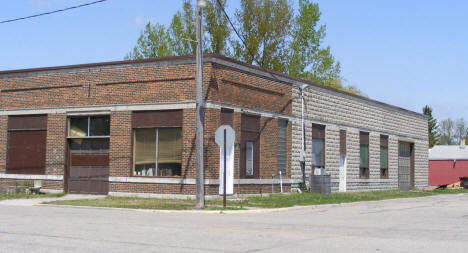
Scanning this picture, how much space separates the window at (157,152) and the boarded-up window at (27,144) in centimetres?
519

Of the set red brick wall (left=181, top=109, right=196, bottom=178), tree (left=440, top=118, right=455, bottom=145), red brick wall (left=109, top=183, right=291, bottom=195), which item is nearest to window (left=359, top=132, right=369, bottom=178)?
red brick wall (left=109, top=183, right=291, bottom=195)

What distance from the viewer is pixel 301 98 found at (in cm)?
3030

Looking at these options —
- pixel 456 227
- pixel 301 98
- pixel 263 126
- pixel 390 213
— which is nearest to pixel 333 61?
pixel 301 98

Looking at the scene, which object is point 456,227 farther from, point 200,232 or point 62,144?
point 62,144

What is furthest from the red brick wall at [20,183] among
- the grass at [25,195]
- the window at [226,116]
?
the window at [226,116]

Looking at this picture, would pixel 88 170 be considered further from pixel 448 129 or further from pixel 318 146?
pixel 448 129

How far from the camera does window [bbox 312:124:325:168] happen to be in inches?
1235

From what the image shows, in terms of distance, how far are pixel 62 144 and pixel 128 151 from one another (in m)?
3.65

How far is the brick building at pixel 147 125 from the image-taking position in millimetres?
24172

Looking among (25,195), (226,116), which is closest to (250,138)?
(226,116)

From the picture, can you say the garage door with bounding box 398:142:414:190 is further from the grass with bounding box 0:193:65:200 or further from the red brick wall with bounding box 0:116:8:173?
the red brick wall with bounding box 0:116:8:173

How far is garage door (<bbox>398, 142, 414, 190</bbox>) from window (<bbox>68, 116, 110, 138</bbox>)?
76.4 feet

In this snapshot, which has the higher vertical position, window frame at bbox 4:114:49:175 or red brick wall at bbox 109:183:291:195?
window frame at bbox 4:114:49:175

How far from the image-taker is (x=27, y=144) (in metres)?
27.7
